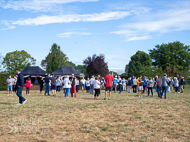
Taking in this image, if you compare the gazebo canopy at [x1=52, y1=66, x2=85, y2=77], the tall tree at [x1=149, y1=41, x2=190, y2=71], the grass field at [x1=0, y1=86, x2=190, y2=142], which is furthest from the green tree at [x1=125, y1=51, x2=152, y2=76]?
the grass field at [x1=0, y1=86, x2=190, y2=142]

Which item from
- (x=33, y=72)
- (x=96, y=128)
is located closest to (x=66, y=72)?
(x=33, y=72)

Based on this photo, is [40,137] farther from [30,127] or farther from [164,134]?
[164,134]

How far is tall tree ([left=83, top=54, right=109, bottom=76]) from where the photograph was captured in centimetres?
4572

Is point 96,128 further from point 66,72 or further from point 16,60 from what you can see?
point 16,60

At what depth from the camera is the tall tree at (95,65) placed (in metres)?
45.7

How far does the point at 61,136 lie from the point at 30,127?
1.36 m

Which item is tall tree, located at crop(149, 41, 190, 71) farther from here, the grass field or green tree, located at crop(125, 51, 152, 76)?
the grass field

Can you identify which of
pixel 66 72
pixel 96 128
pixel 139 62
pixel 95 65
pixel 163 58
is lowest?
pixel 96 128

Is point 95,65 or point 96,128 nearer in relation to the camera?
point 96,128

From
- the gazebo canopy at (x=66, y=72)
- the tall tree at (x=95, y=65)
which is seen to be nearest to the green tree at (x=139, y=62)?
the tall tree at (x=95, y=65)

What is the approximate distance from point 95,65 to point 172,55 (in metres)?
31.2

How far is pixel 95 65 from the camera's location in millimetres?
45469

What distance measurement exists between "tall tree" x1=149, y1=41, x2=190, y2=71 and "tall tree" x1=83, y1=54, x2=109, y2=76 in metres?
26.7

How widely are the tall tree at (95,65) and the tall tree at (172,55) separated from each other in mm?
26749
